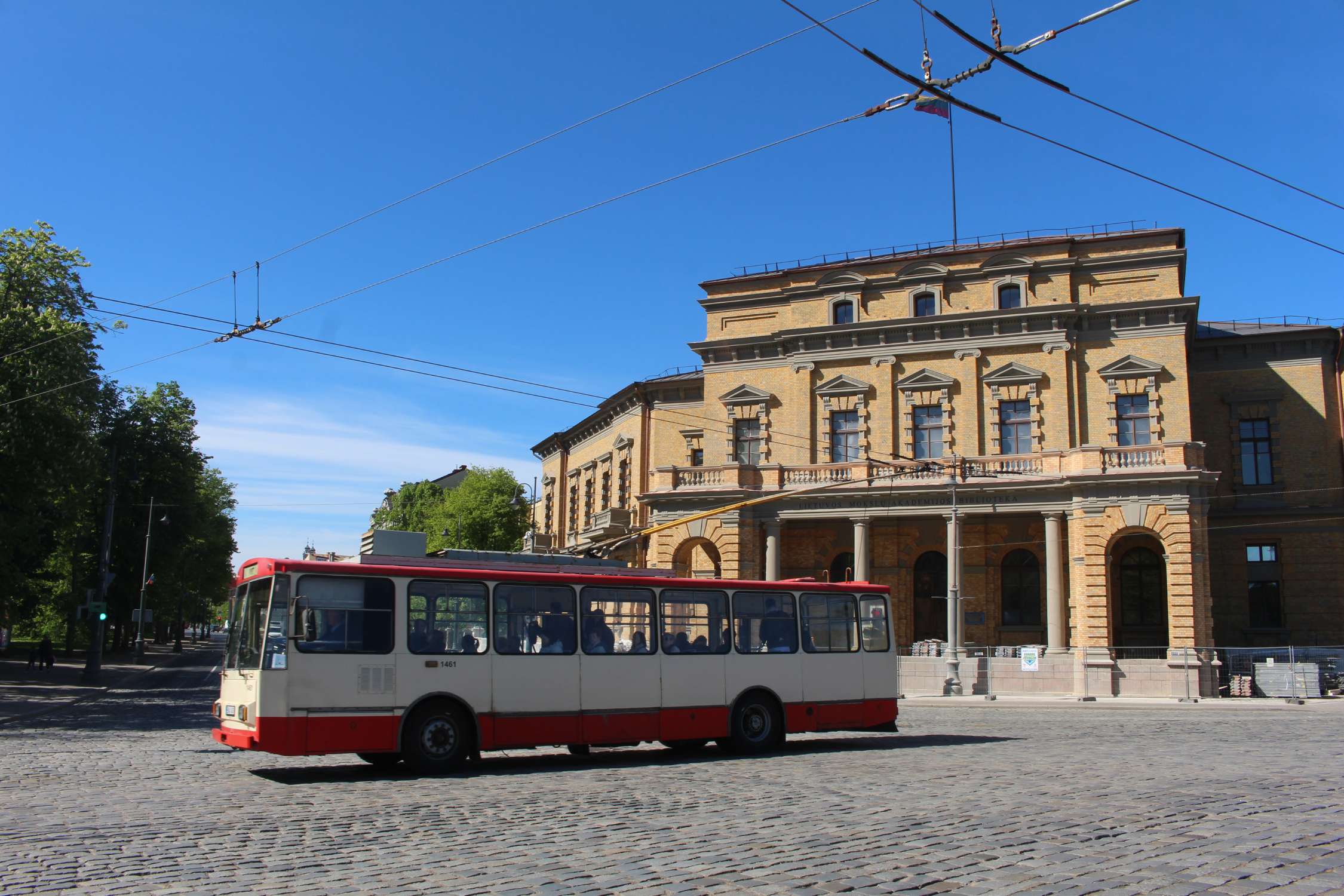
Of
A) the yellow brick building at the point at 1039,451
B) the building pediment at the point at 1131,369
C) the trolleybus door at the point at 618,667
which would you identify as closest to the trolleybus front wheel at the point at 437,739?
the trolleybus door at the point at 618,667

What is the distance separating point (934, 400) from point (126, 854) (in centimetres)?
3715

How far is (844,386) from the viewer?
43.4m

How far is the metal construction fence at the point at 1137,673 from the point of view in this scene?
113 ft

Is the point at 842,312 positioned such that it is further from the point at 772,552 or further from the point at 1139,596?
the point at 1139,596

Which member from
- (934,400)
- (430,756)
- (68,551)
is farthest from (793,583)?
(68,551)

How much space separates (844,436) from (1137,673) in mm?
13800

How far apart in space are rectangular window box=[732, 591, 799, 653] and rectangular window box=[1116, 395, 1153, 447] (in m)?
26.1

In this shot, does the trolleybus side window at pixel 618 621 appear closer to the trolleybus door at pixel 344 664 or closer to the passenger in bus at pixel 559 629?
the passenger in bus at pixel 559 629

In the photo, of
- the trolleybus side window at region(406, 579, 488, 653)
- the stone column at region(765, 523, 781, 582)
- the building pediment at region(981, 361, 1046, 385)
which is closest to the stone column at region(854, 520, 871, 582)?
the stone column at region(765, 523, 781, 582)

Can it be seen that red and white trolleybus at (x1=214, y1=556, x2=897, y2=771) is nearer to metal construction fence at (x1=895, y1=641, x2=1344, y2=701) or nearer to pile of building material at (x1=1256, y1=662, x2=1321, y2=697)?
metal construction fence at (x1=895, y1=641, x2=1344, y2=701)

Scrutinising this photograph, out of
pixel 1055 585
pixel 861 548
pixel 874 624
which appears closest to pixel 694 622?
pixel 874 624

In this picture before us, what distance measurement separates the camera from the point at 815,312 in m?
44.6

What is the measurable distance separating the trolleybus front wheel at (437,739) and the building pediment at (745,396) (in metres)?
31.8

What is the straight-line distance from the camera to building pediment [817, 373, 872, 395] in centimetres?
4306
